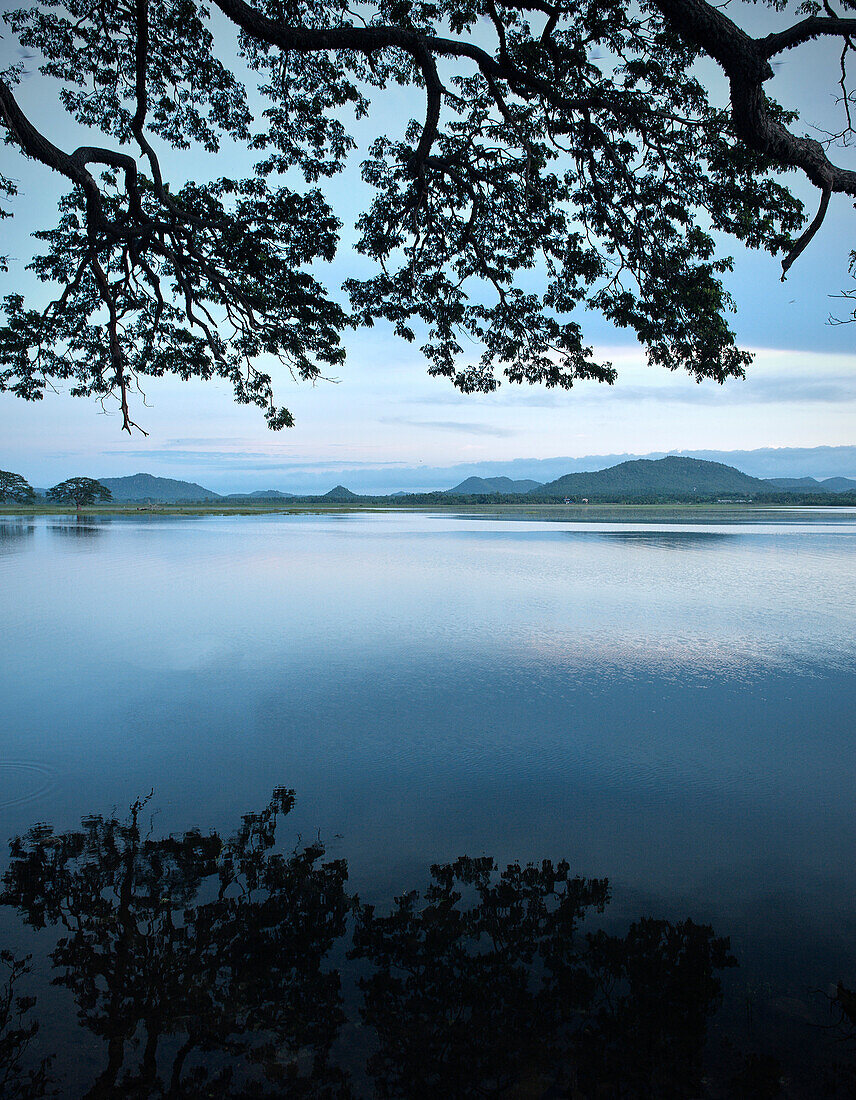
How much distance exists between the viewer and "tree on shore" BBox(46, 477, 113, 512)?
112m

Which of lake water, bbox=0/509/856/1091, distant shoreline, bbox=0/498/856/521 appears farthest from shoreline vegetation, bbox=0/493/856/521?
lake water, bbox=0/509/856/1091

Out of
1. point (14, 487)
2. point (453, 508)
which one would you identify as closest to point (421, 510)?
point (453, 508)

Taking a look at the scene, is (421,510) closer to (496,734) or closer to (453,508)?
(453,508)

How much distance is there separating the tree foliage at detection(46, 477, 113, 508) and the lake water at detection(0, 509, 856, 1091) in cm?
10711

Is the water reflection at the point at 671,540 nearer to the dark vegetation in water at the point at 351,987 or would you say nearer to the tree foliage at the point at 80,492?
the dark vegetation in water at the point at 351,987

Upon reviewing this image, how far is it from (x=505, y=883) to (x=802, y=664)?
7.38m

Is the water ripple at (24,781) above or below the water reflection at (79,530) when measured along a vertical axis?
below

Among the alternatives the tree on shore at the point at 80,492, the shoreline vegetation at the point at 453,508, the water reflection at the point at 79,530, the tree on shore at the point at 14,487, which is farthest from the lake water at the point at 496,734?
the tree on shore at the point at 14,487

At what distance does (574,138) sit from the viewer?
8461 mm

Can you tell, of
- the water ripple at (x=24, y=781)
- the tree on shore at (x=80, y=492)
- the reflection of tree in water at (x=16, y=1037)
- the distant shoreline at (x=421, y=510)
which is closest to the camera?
the reflection of tree in water at (x=16, y=1037)

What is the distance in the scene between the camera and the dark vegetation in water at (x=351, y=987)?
2.87 metres

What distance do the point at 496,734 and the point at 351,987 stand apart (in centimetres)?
384

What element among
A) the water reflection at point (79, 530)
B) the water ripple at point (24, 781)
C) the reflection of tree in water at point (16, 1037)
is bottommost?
the reflection of tree in water at point (16, 1037)

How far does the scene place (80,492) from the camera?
368ft
